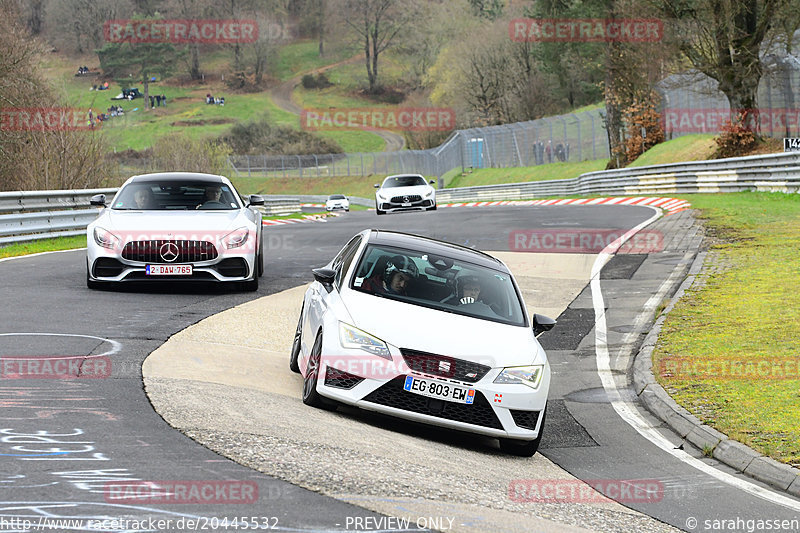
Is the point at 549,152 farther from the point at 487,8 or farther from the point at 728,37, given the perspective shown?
the point at 487,8

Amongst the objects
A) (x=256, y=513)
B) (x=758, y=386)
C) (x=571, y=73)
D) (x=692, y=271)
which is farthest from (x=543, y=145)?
(x=256, y=513)

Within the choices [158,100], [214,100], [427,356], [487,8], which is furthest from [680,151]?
[158,100]

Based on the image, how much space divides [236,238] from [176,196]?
1.54 m

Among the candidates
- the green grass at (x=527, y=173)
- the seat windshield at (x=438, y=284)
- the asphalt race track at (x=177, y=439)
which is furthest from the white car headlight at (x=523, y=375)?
the green grass at (x=527, y=173)

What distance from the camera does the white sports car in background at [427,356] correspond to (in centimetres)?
763

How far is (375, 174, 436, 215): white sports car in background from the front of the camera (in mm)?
37094

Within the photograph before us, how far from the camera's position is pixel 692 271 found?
17.2 m

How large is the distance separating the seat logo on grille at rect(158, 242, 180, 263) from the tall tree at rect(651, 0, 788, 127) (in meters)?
30.6

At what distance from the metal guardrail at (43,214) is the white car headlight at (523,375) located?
50.7 ft

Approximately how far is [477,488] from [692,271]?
11.8 metres

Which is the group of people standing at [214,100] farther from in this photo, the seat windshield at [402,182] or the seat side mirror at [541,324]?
the seat side mirror at [541,324]

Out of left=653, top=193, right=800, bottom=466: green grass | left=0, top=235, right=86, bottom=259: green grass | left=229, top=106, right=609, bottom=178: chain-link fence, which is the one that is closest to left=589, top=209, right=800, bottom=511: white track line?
left=653, top=193, right=800, bottom=466: green grass

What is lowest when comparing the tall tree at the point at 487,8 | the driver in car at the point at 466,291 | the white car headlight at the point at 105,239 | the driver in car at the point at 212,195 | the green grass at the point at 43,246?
the green grass at the point at 43,246

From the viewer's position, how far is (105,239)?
43.7ft
